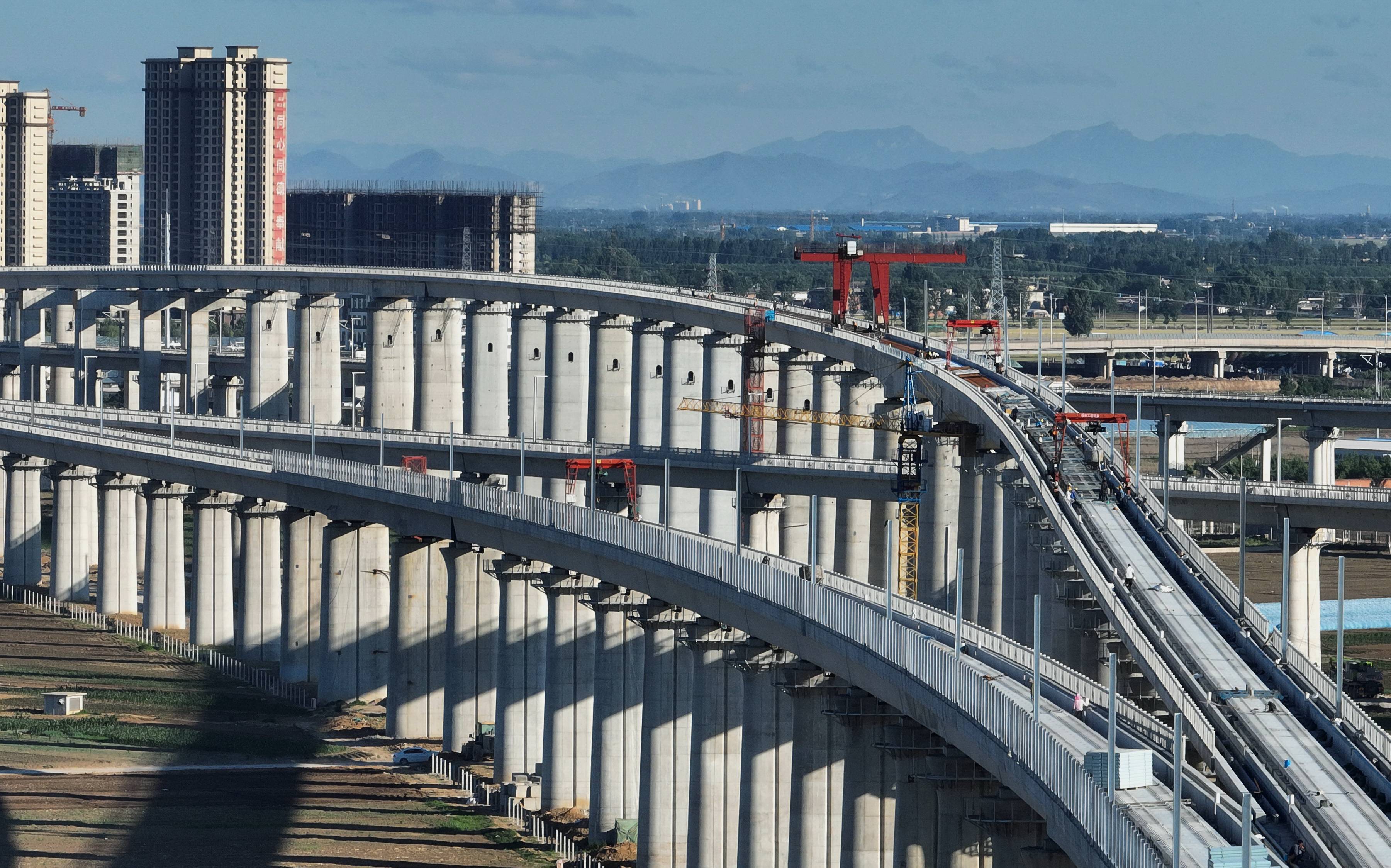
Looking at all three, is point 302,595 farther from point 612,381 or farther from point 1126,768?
point 1126,768

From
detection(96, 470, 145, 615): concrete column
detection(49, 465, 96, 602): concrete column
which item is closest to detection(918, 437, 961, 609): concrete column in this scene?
detection(96, 470, 145, 615): concrete column

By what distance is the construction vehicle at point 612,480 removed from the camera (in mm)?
106750

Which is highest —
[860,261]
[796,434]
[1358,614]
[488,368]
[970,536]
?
[860,261]

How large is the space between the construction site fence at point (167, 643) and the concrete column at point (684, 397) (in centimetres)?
2306

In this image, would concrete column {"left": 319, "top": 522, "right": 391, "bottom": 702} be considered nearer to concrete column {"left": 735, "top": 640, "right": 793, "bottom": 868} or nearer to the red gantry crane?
concrete column {"left": 735, "top": 640, "right": 793, "bottom": 868}

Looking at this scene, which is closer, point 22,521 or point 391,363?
point 22,521

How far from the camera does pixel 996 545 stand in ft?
299

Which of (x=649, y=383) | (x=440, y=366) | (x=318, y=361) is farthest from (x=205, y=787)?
(x=318, y=361)

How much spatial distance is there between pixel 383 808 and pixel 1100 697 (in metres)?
29.7

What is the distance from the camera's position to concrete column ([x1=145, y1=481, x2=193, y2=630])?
112206mm

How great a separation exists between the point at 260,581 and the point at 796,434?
27.7m

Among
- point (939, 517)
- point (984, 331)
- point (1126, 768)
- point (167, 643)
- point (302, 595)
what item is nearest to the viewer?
point (1126, 768)

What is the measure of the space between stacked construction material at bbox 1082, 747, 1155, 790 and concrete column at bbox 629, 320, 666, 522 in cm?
7878

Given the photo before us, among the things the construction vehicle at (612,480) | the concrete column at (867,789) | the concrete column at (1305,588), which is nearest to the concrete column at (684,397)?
the construction vehicle at (612,480)
